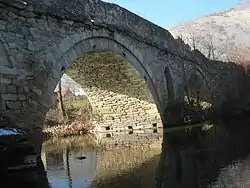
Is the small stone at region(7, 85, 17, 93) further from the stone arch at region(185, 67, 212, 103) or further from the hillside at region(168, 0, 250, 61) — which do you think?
the hillside at region(168, 0, 250, 61)

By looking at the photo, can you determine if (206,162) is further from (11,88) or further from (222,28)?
(222,28)

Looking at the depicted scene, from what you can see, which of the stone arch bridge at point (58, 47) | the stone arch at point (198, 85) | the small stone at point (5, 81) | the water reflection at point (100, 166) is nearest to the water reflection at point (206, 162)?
the water reflection at point (100, 166)

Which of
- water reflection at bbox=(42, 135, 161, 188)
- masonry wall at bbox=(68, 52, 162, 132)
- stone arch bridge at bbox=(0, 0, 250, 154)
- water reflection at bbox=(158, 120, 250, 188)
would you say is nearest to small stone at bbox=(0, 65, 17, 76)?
stone arch bridge at bbox=(0, 0, 250, 154)

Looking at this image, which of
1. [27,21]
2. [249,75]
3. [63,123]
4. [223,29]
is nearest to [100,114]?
[63,123]

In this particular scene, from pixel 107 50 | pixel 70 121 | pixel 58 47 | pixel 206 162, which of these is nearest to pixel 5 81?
pixel 58 47

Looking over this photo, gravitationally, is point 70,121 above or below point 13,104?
below

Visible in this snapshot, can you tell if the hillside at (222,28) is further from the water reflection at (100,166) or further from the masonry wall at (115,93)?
the water reflection at (100,166)

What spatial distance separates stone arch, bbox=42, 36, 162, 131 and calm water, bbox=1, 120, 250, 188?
7.12 feet

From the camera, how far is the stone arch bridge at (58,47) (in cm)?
899

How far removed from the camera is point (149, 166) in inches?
353

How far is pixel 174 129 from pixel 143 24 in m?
4.45

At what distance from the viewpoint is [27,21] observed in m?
9.52

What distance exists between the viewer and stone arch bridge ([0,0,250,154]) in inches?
354

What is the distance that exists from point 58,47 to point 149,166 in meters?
3.88
